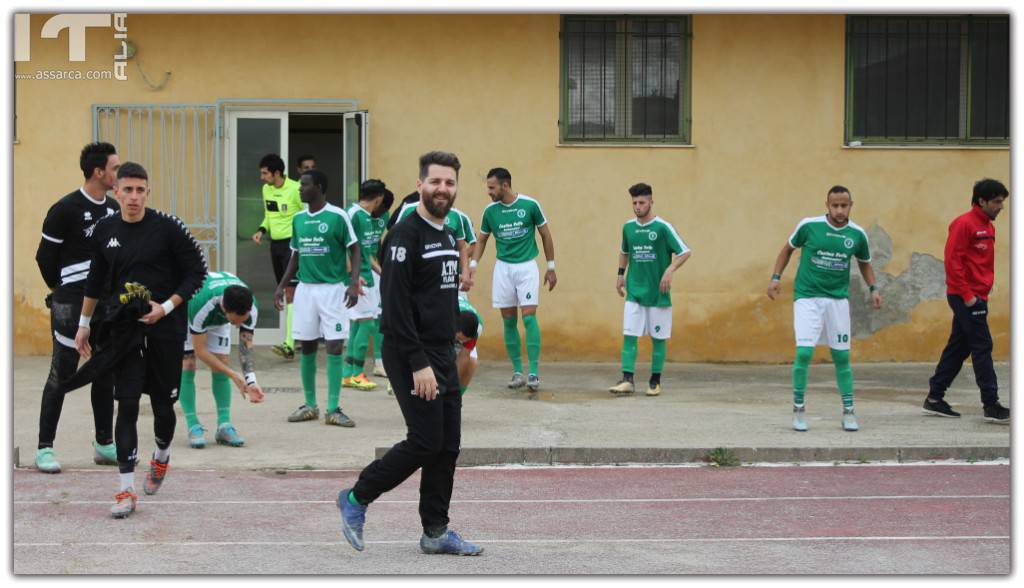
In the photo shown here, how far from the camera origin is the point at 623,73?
1555cm

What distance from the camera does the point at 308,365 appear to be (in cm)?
1150

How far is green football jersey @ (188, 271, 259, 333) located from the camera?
Result: 981 cm

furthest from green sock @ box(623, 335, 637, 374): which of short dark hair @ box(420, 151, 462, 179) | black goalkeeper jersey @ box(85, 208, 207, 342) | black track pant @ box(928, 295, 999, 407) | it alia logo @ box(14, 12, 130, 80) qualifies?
short dark hair @ box(420, 151, 462, 179)

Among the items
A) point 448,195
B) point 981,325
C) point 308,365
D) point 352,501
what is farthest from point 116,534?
point 981,325

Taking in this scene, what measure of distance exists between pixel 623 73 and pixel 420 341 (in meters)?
9.19

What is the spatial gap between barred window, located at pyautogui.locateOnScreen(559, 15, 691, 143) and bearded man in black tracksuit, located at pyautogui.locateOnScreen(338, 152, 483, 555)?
872cm

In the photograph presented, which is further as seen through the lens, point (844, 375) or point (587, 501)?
point (844, 375)

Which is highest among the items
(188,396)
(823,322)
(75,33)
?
(75,33)

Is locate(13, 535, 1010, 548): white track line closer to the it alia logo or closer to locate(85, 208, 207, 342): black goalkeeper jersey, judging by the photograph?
locate(85, 208, 207, 342): black goalkeeper jersey

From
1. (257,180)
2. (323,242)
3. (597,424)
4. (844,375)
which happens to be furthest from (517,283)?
(257,180)

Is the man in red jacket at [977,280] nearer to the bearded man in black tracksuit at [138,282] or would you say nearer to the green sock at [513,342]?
the green sock at [513,342]

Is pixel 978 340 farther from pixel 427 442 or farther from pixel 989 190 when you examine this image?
pixel 427 442

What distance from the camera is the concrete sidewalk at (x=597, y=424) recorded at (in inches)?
404

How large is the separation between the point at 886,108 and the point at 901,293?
78.4 inches
